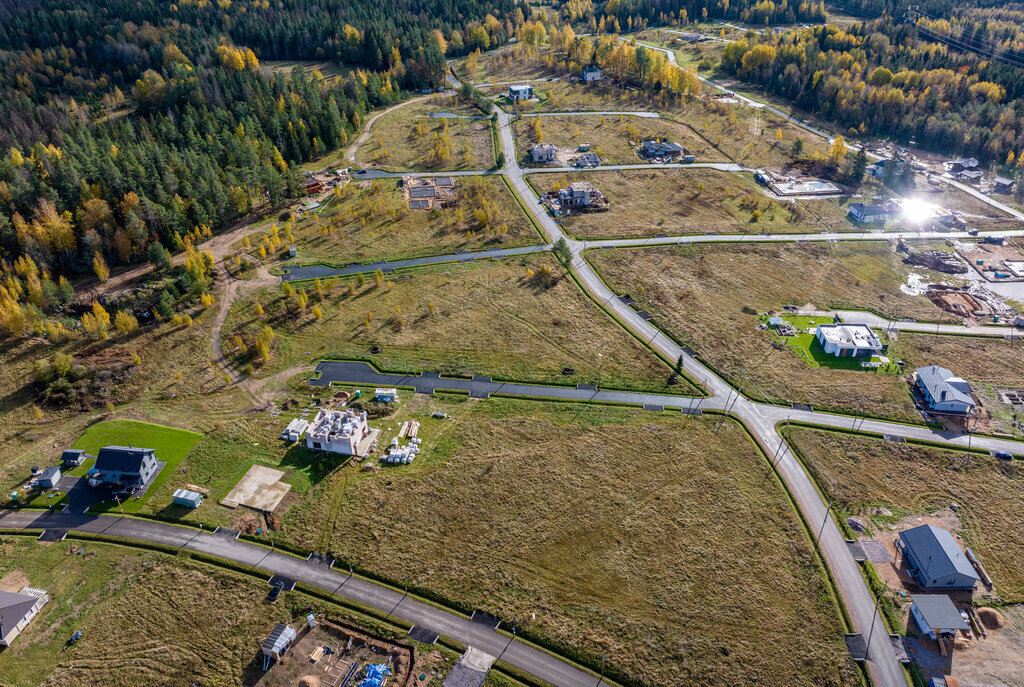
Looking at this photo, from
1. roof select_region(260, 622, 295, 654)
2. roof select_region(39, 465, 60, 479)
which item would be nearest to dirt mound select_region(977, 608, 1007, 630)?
roof select_region(260, 622, 295, 654)

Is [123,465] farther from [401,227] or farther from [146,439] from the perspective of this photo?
[401,227]

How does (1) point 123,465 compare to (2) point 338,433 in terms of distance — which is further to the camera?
(2) point 338,433

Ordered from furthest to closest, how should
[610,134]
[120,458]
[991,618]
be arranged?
[610,134], [120,458], [991,618]

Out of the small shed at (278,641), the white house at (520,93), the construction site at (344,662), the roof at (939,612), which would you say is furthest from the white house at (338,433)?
the white house at (520,93)

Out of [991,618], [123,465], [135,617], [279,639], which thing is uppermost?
[123,465]

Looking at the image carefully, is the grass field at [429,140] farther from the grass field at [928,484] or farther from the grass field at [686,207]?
the grass field at [928,484]

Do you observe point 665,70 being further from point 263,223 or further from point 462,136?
point 263,223

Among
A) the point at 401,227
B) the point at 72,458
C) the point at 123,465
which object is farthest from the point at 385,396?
the point at 401,227
